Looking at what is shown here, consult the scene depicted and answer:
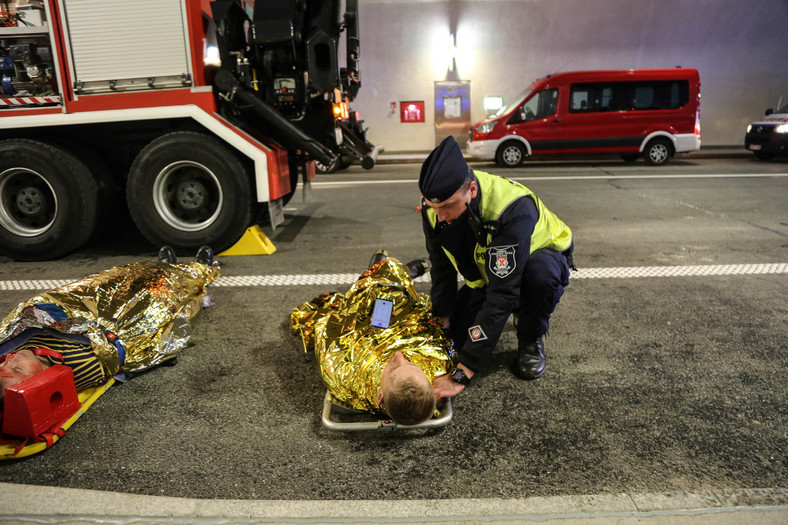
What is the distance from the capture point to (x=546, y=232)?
279 cm

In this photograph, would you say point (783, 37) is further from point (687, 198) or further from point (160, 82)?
point (160, 82)

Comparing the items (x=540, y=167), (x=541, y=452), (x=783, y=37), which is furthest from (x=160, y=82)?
(x=783, y=37)

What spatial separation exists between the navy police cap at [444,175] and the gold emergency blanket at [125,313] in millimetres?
1719

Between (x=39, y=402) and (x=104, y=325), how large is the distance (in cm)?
63

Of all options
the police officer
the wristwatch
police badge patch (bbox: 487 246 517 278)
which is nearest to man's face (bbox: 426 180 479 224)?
the police officer

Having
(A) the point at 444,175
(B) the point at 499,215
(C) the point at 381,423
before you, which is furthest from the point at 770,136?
(C) the point at 381,423

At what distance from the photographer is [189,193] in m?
5.15

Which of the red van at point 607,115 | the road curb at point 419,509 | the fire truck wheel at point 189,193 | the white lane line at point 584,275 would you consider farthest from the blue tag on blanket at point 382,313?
the red van at point 607,115

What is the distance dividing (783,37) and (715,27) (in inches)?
82.2

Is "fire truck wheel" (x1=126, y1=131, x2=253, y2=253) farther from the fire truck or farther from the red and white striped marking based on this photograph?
the red and white striped marking

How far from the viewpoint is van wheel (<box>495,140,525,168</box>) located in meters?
13.0

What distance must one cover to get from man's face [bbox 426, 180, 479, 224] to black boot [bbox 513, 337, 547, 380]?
2.84 feet

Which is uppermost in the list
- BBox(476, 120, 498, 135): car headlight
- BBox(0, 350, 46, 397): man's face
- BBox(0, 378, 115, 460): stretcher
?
BBox(476, 120, 498, 135): car headlight

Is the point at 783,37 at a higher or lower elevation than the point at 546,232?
higher
